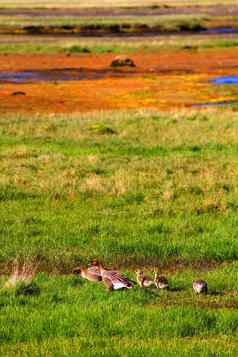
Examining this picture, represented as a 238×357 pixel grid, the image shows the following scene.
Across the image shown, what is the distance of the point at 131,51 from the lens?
2697 inches

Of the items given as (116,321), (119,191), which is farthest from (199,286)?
(119,191)

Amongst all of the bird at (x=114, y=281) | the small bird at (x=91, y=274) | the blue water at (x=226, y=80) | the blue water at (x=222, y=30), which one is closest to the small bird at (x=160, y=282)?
the bird at (x=114, y=281)

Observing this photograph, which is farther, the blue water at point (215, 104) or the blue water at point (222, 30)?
the blue water at point (222, 30)

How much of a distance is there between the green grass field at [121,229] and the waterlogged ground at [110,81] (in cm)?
1006

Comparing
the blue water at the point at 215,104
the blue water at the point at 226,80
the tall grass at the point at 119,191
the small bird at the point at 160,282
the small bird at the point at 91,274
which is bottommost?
the blue water at the point at 226,80

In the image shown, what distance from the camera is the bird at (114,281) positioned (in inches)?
408

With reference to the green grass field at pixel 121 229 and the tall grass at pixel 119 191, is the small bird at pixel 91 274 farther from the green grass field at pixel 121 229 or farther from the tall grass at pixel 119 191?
the tall grass at pixel 119 191

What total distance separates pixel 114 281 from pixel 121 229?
4187 millimetres

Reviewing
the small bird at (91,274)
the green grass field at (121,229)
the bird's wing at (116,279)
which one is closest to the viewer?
the green grass field at (121,229)

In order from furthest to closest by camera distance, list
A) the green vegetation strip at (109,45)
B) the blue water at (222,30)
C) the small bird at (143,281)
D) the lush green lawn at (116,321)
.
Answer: the blue water at (222,30) → the green vegetation strip at (109,45) → the small bird at (143,281) → the lush green lawn at (116,321)

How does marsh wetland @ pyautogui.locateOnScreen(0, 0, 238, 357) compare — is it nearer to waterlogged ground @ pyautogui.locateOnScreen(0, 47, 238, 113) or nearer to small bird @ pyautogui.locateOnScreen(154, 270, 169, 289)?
small bird @ pyautogui.locateOnScreen(154, 270, 169, 289)

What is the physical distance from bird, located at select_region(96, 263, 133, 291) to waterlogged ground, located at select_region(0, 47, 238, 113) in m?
25.0

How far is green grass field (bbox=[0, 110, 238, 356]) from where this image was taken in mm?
9242

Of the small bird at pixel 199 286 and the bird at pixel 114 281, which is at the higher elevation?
the bird at pixel 114 281
